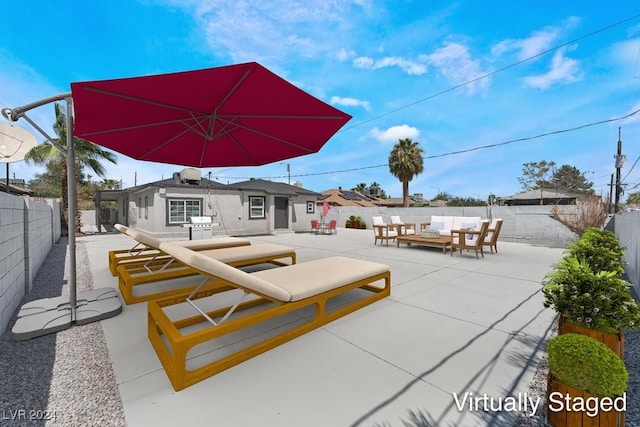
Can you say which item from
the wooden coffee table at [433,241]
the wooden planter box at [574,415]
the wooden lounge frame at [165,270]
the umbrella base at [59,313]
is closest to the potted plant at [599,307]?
the wooden planter box at [574,415]

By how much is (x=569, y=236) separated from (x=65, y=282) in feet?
54.0

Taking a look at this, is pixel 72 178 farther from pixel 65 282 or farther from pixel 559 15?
pixel 559 15

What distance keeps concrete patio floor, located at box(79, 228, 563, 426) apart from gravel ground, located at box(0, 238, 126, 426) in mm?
106

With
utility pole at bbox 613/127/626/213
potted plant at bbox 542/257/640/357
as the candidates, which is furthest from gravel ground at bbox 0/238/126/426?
utility pole at bbox 613/127/626/213

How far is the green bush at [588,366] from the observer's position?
52.4 inches

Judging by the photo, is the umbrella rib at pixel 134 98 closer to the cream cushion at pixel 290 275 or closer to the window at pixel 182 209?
the cream cushion at pixel 290 275

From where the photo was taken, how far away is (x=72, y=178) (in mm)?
2846

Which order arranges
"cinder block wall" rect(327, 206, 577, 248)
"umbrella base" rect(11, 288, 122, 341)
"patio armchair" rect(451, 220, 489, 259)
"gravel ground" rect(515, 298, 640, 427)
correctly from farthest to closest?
1. "cinder block wall" rect(327, 206, 577, 248)
2. "patio armchair" rect(451, 220, 489, 259)
3. "umbrella base" rect(11, 288, 122, 341)
4. "gravel ground" rect(515, 298, 640, 427)

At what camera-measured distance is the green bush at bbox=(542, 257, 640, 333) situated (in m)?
1.66

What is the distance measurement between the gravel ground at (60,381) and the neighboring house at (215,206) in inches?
372

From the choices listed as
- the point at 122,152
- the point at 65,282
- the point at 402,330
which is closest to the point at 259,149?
the point at 122,152

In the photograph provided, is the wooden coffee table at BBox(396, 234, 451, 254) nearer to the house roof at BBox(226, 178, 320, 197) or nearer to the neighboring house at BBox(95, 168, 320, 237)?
the house roof at BBox(226, 178, 320, 197)

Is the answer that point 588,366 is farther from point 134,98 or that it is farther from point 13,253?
point 13,253

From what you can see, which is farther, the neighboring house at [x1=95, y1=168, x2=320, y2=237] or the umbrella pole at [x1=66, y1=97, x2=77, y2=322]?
the neighboring house at [x1=95, y1=168, x2=320, y2=237]
